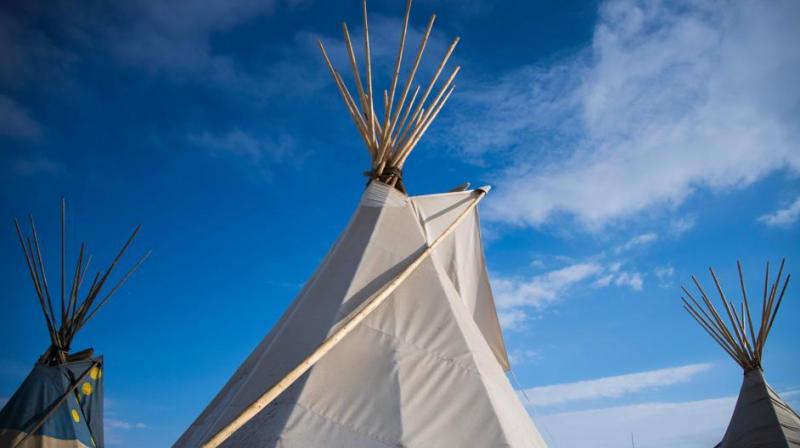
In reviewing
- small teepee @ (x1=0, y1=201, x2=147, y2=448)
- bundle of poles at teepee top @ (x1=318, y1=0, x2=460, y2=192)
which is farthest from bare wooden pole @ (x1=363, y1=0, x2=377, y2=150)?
small teepee @ (x1=0, y1=201, x2=147, y2=448)

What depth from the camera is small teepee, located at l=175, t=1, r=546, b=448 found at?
2447 millimetres

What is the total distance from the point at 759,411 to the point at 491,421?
6661 millimetres

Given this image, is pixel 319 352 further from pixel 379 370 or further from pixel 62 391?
pixel 62 391

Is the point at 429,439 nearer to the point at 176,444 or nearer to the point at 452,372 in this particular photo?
the point at 452,372

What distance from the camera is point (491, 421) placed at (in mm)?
2586

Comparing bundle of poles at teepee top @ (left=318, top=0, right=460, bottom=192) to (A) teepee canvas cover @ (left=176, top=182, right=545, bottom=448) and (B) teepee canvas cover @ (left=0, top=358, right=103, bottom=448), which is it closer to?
(A) teepee canvas cover @ (left=176, top=182, right=545, bottom=448)

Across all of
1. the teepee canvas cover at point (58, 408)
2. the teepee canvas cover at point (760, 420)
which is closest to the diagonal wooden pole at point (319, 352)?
the teepee canvas cover at point (58, 408)

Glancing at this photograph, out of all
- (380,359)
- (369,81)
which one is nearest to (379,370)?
(380,359)

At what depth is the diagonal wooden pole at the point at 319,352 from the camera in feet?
6.37

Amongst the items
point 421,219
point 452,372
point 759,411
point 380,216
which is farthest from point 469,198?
point 759,411

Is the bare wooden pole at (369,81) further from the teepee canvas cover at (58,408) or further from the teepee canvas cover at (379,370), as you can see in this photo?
the teepee canvas cover at (58,408)

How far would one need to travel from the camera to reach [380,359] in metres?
2.86

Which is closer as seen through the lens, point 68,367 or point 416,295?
point 416,295

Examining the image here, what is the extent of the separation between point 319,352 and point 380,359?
0.51 metres
